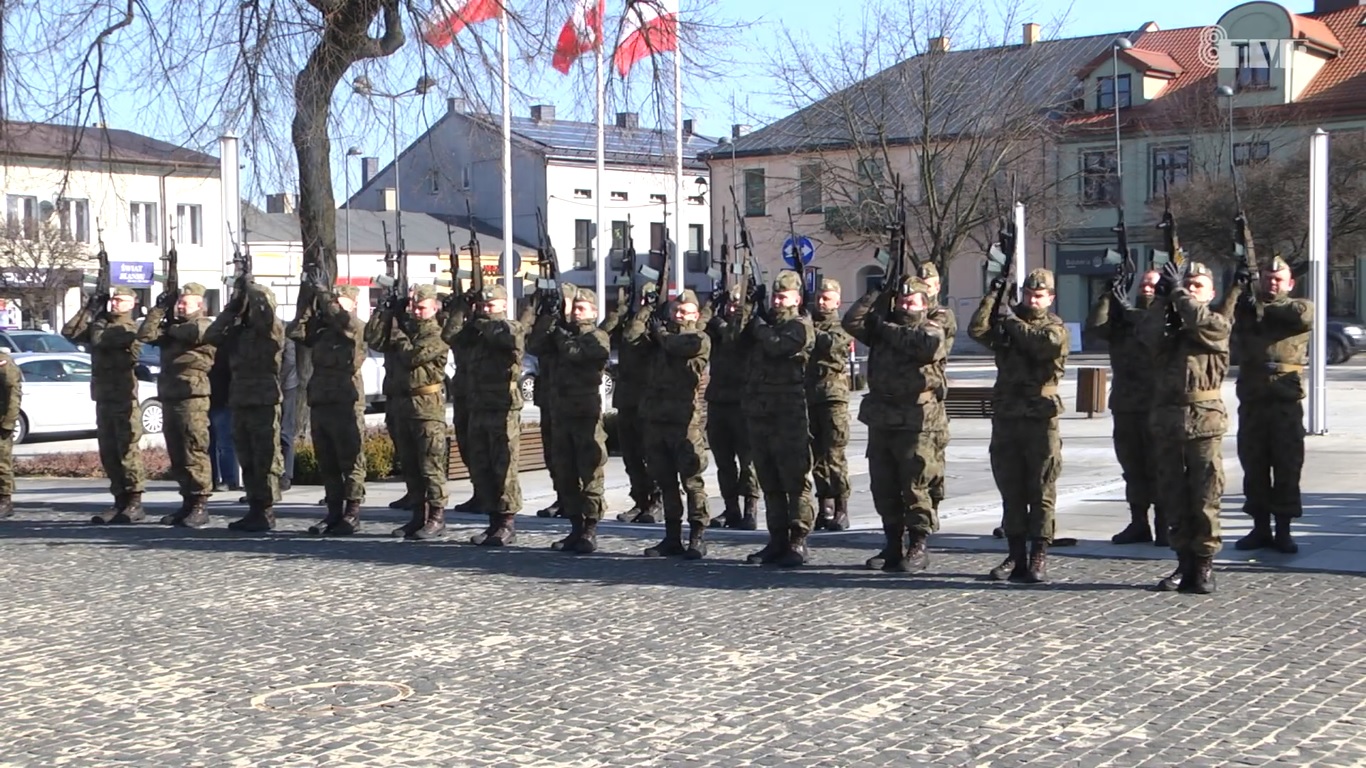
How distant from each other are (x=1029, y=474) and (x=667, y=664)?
10.4ft

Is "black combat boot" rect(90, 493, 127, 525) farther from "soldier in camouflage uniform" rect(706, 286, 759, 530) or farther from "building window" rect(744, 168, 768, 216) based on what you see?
"building window" rect(744, 168, 768, 216)

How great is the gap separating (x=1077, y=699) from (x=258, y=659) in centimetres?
371

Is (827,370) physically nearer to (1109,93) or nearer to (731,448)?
(731,448)

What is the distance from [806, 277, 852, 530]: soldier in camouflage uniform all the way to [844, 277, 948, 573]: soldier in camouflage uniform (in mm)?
1153

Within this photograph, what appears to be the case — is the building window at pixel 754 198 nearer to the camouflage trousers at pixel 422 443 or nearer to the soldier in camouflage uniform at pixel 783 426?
the camouflage trousers at pixel 422 443

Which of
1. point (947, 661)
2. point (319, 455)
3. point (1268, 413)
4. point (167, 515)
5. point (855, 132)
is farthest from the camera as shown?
point (855, 132)

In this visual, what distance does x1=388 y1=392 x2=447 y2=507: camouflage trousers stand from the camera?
1259 cm

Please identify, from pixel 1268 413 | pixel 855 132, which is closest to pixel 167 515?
pixel 1268 413

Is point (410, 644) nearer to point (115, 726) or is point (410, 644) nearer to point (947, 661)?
point (115, 726)

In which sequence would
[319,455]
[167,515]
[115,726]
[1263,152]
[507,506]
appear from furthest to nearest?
1. [1263,152]
2. [167,515]
3. [319,455]
4. [507,506]
5. [115,726]

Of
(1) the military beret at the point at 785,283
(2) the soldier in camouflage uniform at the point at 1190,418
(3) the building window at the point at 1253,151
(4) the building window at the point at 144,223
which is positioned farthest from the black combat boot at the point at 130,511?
(3) the building window at the point at 1253,151

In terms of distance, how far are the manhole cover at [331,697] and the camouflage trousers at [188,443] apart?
253 inches

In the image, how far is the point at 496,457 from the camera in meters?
12.2

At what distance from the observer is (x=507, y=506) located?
1204 cm
